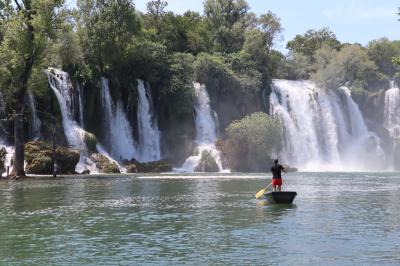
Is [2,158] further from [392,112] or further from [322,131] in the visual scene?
[392,112]

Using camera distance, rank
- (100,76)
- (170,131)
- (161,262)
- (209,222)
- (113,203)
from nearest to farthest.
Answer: (161,262), (209,222), (113,203), (100,76), (170,131)

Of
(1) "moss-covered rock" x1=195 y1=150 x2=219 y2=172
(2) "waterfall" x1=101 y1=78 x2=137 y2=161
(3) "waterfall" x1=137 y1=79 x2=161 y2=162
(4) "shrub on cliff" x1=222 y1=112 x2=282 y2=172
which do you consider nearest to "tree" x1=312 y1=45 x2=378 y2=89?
(4) "shrub on cliff" x1=222 y1=112 x2=282 y2=172

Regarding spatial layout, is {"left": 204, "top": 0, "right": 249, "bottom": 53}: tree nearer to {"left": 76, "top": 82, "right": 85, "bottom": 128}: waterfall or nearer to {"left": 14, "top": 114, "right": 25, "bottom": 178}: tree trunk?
{"left": 76, "top": 82, "right": 85, "bottom": 128}: waterfall

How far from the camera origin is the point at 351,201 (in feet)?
113

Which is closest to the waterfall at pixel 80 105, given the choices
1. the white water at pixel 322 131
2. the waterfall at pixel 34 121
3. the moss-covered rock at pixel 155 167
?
the waterfall at pixel 34 121

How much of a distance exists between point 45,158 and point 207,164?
76.3ft

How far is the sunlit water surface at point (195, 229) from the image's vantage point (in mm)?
18188

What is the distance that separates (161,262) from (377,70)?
108 meters

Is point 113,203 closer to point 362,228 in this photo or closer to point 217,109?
point 362,228

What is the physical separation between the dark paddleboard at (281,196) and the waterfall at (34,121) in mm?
37260

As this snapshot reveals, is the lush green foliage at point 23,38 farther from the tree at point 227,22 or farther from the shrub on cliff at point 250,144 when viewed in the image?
the tree at point 227,22

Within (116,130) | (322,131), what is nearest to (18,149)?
(116,130)

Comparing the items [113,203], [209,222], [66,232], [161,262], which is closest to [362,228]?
[209,222]

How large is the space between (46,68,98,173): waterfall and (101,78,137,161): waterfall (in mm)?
5265
